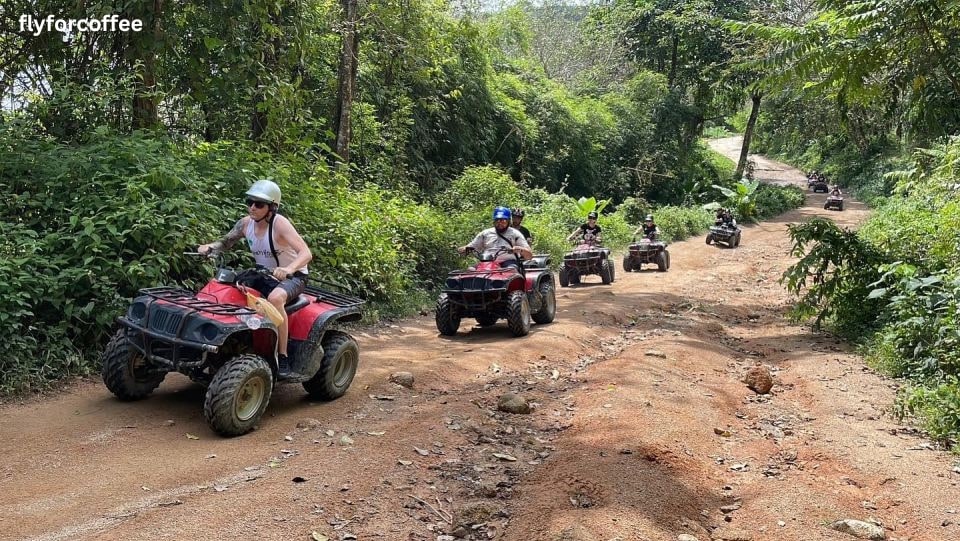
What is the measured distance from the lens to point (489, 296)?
10.2 metres

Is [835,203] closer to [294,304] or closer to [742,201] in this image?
[742,201]

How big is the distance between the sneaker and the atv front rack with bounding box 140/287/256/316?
0.62 meters

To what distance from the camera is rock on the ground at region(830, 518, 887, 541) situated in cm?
443

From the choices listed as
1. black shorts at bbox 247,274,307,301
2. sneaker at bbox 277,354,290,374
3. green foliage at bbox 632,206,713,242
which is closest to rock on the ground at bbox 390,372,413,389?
sneaker at bbox 277,354,290,374

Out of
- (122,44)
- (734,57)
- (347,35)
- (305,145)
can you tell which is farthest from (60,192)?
(734,57)

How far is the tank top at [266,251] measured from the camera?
248 inches

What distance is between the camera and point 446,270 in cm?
1498

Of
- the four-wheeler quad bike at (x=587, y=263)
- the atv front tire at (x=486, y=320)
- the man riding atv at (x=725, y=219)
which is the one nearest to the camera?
the atv front tire at (x=486, y=320)

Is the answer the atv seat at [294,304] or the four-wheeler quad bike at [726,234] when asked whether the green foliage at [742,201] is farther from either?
the atv seat at [294,304]

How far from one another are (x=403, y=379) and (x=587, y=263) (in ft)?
32.8

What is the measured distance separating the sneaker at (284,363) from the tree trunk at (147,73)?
5.22m

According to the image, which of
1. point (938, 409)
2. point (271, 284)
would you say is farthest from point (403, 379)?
point (938, 409)

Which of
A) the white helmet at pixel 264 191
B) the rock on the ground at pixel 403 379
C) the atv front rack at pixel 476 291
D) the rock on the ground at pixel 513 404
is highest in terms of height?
the white helmet at pixel 264 191

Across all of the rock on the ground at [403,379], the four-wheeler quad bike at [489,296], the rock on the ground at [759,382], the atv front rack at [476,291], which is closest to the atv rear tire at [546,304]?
the four-wheeler quad bike at [489,296]
